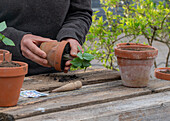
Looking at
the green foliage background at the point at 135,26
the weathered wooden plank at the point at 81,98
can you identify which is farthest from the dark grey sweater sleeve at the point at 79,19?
the green foliage background at the point at 135,26

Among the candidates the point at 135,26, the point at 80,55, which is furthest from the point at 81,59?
the point at 135,26

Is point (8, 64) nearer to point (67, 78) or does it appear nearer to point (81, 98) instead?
point (81, 98)

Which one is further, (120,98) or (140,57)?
(140,57)

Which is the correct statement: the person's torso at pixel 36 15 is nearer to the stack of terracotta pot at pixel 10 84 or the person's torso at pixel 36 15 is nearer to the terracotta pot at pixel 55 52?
the terracotta pot at pixel 55 52

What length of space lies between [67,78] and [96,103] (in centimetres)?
49

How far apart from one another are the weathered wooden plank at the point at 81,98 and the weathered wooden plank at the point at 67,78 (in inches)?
3.9

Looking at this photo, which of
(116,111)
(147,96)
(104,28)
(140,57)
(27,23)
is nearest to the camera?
(116,111)

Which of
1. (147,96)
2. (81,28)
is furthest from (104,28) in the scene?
(147,96)

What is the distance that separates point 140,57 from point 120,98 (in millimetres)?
296

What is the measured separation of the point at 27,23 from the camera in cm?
215

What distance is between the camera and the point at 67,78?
1757 millimetres

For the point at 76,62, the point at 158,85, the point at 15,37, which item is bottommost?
the point at 158,85

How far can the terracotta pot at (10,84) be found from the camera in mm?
1192

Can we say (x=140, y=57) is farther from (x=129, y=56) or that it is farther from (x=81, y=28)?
(x=81, y=28)
